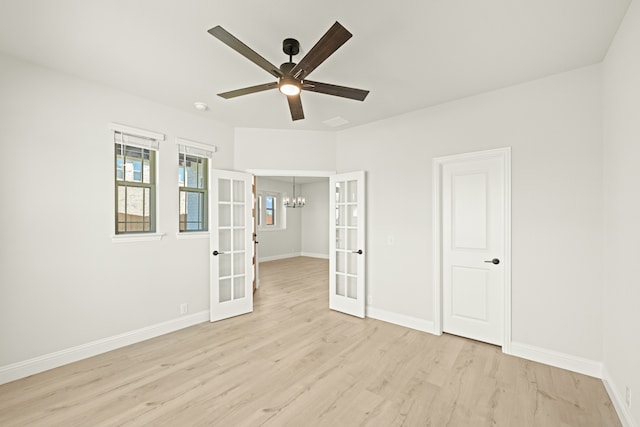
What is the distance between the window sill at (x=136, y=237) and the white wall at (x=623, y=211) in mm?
4502

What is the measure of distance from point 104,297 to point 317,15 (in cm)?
354

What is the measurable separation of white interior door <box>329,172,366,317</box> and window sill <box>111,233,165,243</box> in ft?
8.27

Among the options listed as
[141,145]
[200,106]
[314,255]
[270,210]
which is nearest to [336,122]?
[200,106]

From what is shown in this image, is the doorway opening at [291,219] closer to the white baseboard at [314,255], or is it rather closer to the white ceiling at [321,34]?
the white baseboard at [314,255]

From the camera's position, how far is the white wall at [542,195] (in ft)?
8.52

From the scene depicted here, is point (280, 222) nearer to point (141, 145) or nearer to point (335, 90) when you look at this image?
point (141, 145)

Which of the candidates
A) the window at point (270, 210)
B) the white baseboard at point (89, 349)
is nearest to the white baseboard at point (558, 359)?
the white baseboard at point (89, 349)

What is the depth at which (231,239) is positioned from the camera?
4145 mm

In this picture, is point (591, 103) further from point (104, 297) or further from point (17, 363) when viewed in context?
point (17, 363)

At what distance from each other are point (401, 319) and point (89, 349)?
12.2 ft

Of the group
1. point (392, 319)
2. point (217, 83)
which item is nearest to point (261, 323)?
point (392, 319)

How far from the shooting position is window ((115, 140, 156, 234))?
10.5 ft

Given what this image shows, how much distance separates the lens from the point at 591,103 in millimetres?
2590

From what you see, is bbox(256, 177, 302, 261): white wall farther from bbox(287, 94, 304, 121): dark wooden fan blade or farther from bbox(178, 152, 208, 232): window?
bbox(287, 94, 304, 121): dark wooden fan blade
